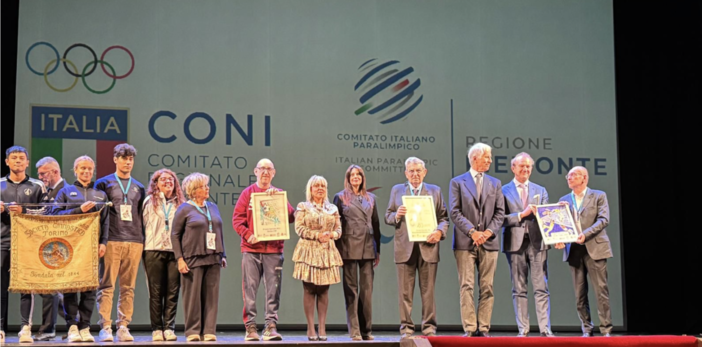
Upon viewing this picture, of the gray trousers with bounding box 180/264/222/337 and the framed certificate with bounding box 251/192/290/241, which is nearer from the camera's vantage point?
the gray trousers with bounding box 180/264/222/337

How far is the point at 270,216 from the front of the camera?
641 cm

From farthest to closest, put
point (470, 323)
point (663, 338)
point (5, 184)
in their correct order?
point (470, 323) < point (5, 184) < point (663, 338)

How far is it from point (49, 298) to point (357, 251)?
8.69 ft

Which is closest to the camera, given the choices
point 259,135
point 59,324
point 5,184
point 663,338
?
point 663,338

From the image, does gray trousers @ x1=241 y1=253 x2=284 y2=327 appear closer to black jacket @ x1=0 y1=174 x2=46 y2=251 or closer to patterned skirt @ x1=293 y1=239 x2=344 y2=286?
patterned skirt @ x1=293 y1=239 x2=344 y2=286

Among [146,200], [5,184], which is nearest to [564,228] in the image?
[146,200]

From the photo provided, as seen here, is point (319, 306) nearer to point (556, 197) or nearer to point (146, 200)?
point (146, 200)

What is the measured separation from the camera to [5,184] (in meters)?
6.20

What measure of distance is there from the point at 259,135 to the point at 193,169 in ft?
2.85

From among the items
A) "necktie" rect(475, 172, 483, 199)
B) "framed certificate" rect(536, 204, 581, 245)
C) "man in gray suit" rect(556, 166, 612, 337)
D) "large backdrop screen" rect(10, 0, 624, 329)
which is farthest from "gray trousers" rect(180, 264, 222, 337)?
"man in gray suit" rect(556, 166, 612, 337)

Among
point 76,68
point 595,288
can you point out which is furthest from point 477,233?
point 76,68

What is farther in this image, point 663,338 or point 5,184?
point 5,184

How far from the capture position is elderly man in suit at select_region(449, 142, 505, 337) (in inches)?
263

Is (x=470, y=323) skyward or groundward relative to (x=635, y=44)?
groundward
